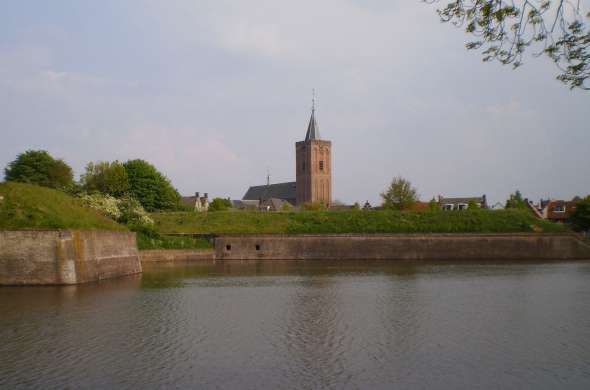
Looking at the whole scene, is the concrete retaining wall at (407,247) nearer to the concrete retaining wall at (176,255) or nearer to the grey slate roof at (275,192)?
the concrete retaining wall at (176,255)

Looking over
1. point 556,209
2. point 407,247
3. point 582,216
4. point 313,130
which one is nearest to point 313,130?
point 313,130

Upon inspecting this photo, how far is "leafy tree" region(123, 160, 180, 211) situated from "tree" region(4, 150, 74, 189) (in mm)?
7824

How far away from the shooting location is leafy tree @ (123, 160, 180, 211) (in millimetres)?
52750

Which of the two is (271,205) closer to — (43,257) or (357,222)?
(357,222)

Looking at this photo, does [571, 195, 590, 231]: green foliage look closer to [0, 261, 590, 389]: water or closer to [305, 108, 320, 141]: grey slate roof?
[0, 261, 590, 389]: water

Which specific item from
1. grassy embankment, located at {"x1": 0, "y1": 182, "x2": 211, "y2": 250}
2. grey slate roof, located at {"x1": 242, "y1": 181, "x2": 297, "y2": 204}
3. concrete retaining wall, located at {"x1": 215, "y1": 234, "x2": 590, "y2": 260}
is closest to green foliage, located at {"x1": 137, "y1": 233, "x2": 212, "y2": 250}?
concrete retaining wall, located at {"x1": 215, "y1": 234, "x2": 590, "y2": 260}

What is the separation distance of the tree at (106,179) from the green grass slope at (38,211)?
73.6 ft

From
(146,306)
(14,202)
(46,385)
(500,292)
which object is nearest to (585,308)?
(500,292)

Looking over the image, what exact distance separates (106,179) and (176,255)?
15.7 m

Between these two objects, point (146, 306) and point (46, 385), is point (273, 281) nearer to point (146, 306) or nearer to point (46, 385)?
point (146, 306)

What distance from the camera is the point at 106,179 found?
48500 mm

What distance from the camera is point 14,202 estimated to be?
2298 cm

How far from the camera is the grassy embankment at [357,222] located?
42.3 m

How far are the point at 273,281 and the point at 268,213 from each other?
74.1ft
